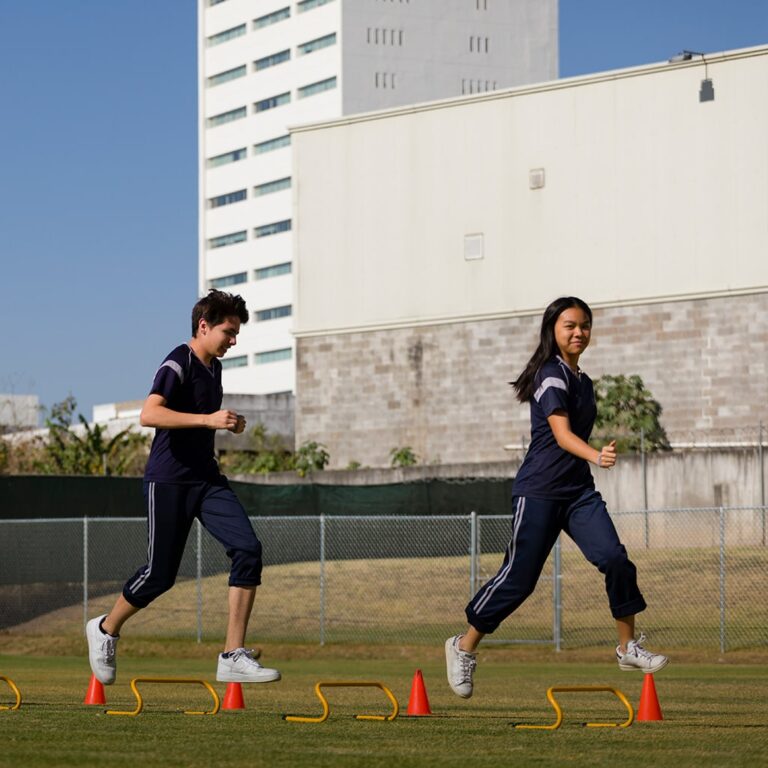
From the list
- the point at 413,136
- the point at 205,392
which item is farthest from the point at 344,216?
the point at 205,392

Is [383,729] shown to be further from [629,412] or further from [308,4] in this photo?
[308,4]

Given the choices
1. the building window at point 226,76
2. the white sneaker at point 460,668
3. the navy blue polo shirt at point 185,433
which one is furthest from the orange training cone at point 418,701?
the building window at point 226,76

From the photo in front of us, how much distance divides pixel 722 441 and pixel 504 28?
218ft

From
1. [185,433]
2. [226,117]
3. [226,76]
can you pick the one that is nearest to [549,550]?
[185,433]

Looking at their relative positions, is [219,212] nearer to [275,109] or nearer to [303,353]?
[275,109]

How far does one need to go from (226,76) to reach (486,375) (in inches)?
2689

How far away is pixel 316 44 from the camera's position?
10781 centimetres

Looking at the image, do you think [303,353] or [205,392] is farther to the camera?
[303,353]

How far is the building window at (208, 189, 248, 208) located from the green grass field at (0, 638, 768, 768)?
318 feet

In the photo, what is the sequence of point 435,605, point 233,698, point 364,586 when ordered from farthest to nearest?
1. point 364,586
2. point 435,605
3. point 233,698

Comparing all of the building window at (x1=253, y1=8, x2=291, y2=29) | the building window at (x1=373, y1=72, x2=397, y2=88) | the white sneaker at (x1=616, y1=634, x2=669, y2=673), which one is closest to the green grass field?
the white sneaker at (x1=616, y1=634, x2=669, y2=673)

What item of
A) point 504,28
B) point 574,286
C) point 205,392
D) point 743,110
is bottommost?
point 205,392

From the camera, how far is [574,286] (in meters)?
49.6

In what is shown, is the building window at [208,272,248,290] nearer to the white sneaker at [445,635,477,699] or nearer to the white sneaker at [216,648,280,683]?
the white sneaker at [216,648,280,683]
